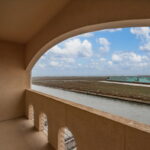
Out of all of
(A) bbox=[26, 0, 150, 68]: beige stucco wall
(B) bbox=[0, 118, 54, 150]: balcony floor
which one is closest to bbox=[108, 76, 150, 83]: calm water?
(A) bbox=[26, 0, 150, 68]: beige stucco wall

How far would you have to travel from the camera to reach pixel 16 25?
2.87 metres

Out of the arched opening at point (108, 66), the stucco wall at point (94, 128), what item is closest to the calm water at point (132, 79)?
the arched opening at point (108, 66)

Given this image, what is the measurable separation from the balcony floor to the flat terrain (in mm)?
1429

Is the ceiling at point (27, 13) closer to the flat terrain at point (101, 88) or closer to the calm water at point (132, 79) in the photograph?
the flat terrain at point (101, 88)

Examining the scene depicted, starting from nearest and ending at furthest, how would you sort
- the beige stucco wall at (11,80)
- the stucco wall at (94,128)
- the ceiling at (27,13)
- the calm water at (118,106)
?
the stucco wall at (94,128), the calm water at (118,106), the ceiling at (27,13), the beige stucco wall at (11,80)

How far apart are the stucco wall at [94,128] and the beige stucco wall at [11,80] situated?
84.7 inches

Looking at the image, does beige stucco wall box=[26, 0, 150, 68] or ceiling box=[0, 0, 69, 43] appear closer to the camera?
beige stucco wall box=[26, 0, 150, 68]

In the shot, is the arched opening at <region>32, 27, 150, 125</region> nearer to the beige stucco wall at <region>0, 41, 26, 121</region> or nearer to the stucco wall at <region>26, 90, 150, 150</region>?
the stucco wall at <region>26, 90, 150, 150</region>

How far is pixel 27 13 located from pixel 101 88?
6.56ft

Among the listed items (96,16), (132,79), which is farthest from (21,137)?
(96,16)

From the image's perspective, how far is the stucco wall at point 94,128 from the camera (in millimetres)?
1256

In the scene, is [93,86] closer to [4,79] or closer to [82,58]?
[82,58]

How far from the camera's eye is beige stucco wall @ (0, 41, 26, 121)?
422 centimetres

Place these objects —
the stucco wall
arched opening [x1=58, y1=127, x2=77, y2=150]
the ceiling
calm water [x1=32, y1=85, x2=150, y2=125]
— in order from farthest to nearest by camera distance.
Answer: arched opening [x1=58, y1=127, x2=77, y2=150] < the ceiling < calm water [x1=32, y1=85, x2=150, y2=125] < the stucco wall
